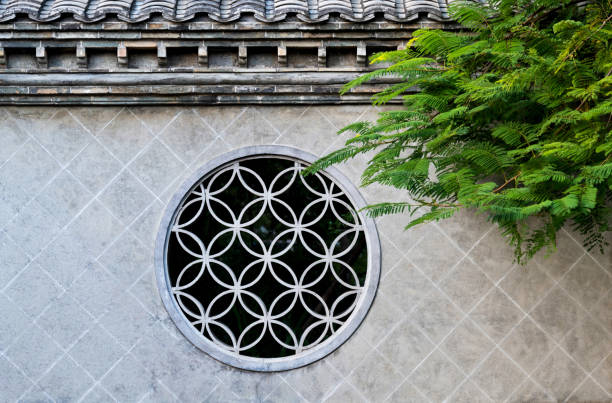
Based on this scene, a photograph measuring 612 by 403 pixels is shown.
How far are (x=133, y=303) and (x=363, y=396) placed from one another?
2.23m

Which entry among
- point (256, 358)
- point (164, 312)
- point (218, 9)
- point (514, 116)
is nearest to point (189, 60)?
point (218, 9)

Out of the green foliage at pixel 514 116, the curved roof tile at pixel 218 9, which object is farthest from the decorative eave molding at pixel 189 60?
the green foliage at pixel 514 116

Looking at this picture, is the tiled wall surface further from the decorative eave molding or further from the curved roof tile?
the curved roof tile

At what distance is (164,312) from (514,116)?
11.4ft

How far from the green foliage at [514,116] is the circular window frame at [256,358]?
85 centimetres

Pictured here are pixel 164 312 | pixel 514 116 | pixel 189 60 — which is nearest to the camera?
pixel 514 116

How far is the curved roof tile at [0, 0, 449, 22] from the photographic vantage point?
6797 mm

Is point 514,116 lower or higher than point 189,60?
lower

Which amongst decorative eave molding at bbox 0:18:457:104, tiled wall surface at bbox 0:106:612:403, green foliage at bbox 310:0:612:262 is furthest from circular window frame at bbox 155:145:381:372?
green foliage at bbox 310:0:612:262

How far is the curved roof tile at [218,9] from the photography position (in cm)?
680

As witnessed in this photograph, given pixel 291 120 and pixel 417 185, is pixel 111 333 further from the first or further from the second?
pixel 417 185

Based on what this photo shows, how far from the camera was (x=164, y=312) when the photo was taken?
6.91 m

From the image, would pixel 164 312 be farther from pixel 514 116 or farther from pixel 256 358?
pixel 514 116

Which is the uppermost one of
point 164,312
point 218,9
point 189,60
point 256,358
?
point 218,9
